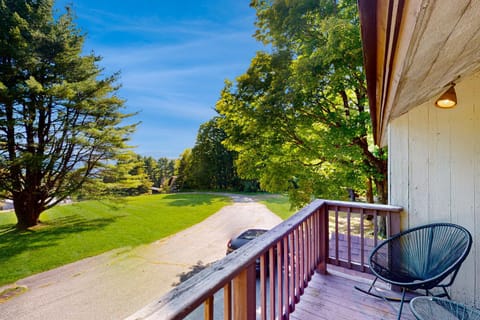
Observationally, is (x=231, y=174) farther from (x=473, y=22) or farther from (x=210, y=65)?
(x=473, y=22)

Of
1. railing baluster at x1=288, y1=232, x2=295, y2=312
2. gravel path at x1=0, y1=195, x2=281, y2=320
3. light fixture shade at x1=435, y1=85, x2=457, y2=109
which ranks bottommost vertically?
gravel path at x1=0, y1=195, x2=281, y2=320

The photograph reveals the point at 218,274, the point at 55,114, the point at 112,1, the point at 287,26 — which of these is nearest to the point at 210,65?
the point at 112,1

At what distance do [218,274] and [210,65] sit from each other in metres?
13.0

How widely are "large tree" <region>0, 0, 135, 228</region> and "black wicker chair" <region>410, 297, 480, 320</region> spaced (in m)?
10.8

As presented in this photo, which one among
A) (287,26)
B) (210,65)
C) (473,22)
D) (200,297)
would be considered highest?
(210,65)

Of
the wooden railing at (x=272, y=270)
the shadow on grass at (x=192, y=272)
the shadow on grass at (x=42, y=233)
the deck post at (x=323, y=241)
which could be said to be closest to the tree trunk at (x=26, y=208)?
the shadow on grass at (x=42, y=233)

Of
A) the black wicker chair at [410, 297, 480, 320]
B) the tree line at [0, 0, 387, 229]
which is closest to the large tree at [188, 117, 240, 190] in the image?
the tree line at [0, 0, 387, 229]

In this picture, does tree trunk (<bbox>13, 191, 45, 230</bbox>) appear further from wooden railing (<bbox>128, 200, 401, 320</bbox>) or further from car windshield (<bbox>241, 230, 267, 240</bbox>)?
wooden railing (<bbox>128, 200, 401, 320</bbox>)

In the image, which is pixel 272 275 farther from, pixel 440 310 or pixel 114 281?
pixel 114 281

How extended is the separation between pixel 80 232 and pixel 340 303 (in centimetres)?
1023

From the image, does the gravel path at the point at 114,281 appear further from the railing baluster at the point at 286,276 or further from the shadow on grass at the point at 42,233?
the railing baluster at the point at 286,276

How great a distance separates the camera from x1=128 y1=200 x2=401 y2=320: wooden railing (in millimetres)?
818

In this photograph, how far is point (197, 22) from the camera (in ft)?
30.5

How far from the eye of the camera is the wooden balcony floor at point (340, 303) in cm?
197
